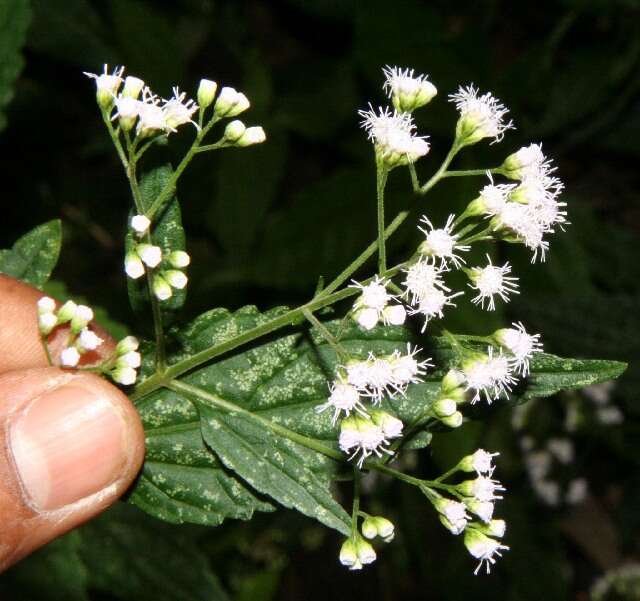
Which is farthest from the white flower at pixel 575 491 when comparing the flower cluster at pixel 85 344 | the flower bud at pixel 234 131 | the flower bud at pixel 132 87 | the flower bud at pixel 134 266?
the flower bud at pixel 132 87

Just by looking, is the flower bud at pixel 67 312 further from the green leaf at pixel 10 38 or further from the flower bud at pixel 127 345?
the green leaf at pixel 10 38

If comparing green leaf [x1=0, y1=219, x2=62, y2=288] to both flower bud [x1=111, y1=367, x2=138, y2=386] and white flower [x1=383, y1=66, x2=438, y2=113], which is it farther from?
white flower [x1=383, y1=66, x2=438, y2=113]

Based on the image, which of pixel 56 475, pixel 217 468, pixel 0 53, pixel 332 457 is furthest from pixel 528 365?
pixel 0 53

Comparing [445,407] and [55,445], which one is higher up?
[445,407]

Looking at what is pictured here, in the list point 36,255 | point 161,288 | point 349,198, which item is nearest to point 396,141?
point 161,288

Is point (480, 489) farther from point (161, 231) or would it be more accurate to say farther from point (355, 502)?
point (161, 231)

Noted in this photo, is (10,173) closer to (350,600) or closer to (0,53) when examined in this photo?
(0,53)
